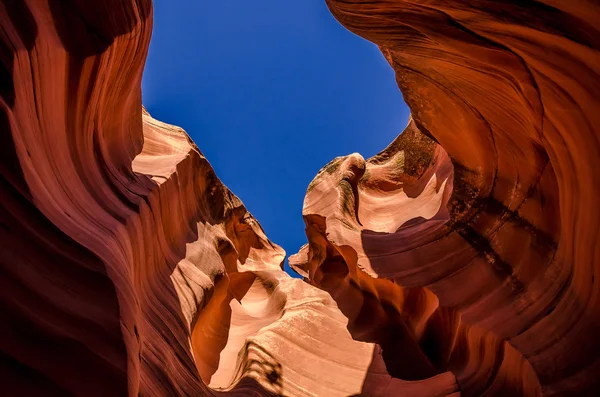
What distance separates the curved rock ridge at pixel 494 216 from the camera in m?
5.96

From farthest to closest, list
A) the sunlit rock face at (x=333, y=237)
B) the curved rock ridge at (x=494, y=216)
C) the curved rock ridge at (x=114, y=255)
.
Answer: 1. the curved rock ridge at (x=494, y=216)
2. the sunlit rock face at (x=333, y=237)
3. the curved rock ridge at (x=114, y=255)

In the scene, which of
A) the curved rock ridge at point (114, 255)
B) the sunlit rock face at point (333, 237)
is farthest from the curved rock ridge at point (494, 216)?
the curved rock ridge at point (114, 255)

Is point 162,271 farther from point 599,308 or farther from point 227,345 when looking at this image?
point 599,308

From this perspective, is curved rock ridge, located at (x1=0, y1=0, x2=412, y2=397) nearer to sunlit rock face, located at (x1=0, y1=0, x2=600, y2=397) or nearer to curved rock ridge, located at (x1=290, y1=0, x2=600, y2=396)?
sunlit rock face, located at (x1=0, y1=0, x2=600, y2=397)

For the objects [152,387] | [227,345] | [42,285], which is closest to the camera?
[42,285]

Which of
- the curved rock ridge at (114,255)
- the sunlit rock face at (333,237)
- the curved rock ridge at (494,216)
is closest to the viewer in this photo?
the curved rock ridge at (114,255)

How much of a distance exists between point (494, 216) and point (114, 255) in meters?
6.84

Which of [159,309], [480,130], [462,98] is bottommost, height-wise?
[159,309]

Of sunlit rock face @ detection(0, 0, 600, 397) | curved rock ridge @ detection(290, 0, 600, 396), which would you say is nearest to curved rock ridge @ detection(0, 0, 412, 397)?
sunlit rock face @ detection(0, 0, 600, 397)

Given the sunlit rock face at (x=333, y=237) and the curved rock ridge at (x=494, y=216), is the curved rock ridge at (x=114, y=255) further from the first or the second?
the curved rock ridge at (x=494, y=216)

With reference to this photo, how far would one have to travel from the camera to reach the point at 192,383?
731cm

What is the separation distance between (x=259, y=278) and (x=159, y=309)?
30.5 ft

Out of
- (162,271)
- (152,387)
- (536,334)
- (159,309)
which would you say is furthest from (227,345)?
(536,334)

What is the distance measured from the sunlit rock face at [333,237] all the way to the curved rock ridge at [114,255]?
0.03 metres
